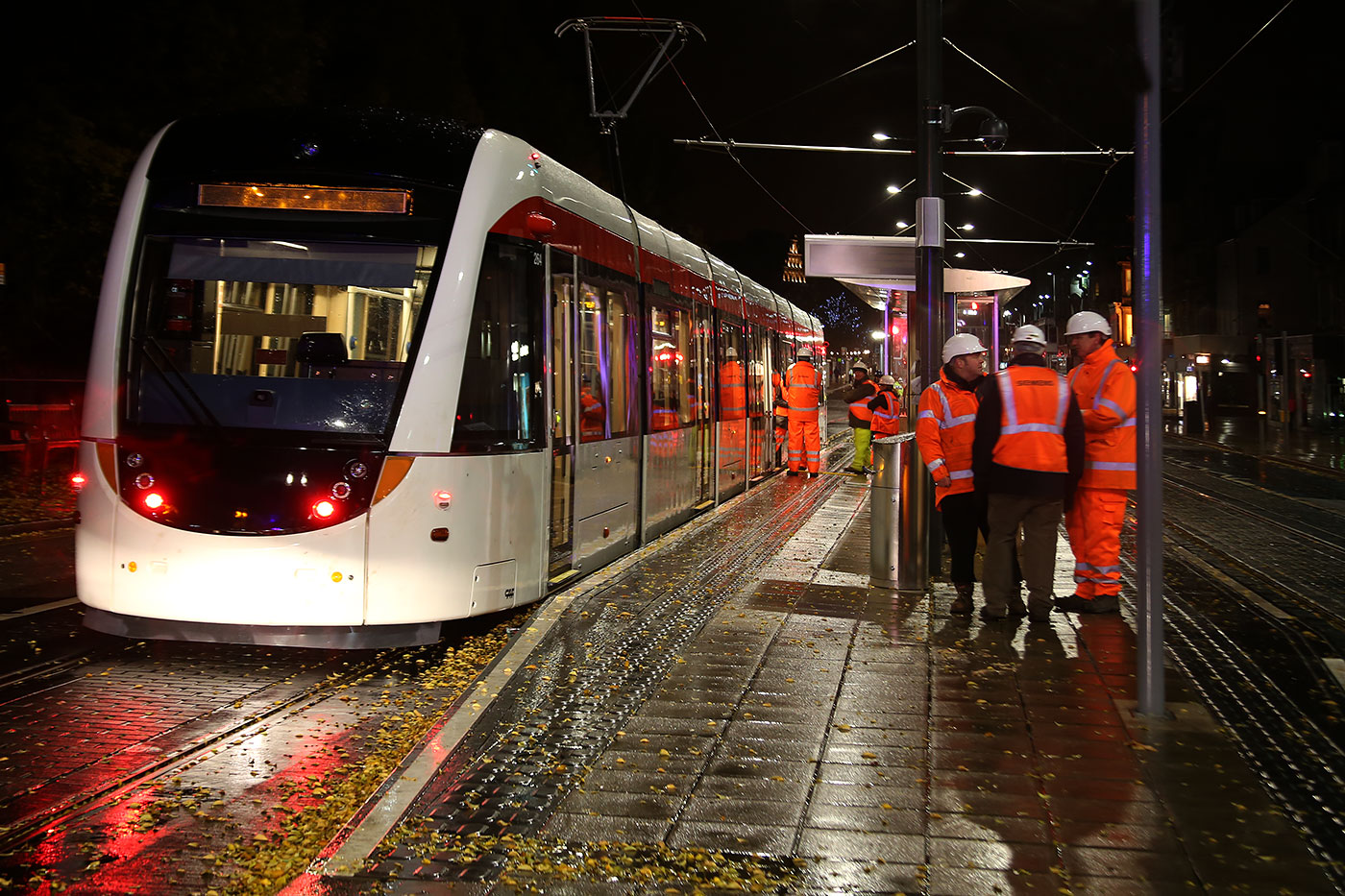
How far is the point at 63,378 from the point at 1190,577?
21.7 metres

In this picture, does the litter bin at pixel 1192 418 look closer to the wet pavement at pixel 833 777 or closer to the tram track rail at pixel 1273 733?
the tram track rail at pixel 1273 733

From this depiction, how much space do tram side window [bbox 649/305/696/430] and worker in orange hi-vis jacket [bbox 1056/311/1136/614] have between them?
4571mm

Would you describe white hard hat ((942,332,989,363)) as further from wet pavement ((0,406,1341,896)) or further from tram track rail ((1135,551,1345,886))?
tram track rail ((1135,551,1345,886))

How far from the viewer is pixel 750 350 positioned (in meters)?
19.0

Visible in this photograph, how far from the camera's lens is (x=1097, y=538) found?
338 inches

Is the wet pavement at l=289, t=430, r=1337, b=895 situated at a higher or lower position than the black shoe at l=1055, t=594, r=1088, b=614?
lower

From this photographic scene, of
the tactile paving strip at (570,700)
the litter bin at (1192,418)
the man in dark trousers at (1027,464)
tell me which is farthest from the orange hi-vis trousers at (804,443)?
the litter bin at (1192,418)

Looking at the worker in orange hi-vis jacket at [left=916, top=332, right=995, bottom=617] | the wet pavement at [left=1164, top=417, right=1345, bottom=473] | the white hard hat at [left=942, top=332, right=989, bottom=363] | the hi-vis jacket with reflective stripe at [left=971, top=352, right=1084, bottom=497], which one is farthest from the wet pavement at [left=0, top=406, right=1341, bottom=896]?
the wet pavement at [left=1164, top=417, right=1345, bottom=473]

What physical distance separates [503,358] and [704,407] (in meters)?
7.66

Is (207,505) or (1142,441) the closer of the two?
(1142,441)

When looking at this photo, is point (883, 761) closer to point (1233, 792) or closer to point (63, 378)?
point (1233, 792)

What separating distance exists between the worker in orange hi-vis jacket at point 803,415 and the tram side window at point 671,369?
638 cm

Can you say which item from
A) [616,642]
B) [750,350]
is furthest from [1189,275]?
[616,642]

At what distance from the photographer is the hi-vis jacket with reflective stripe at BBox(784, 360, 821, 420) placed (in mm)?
20703
